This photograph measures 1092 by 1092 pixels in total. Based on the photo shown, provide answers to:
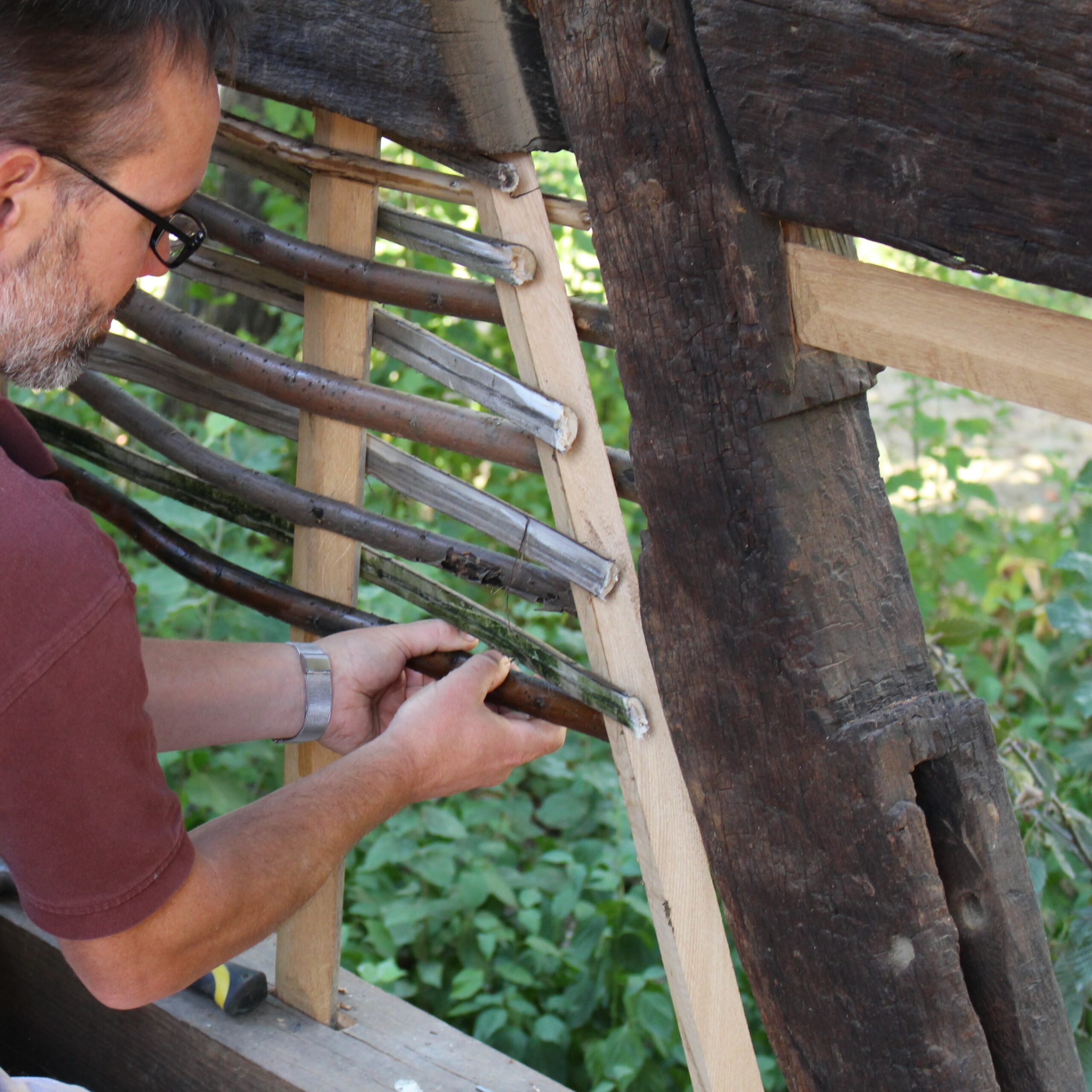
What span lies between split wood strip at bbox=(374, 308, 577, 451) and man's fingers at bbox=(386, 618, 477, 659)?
0.33m

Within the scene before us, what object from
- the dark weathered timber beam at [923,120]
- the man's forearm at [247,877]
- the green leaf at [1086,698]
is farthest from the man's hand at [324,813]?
the green leaf at [1086,698]

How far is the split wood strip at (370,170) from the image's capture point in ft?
4.63

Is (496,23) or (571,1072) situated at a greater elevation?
(496,23)

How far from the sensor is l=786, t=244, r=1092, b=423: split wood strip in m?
1.00

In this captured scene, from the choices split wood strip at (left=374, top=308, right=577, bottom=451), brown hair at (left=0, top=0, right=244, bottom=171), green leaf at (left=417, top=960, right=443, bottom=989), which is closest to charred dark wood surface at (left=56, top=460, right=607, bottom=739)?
split wood strip at (left=374, top=308, right=577, bottom=451)

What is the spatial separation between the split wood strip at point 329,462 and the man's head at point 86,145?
10.0 inches

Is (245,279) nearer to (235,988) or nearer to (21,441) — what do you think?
(21,441)

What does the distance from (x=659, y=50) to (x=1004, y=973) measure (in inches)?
40.7

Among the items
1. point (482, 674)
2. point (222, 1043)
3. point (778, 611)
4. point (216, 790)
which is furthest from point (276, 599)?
point (216, 790)

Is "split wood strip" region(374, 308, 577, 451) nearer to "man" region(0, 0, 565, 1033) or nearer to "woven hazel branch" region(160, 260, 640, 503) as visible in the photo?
"woven hazel branch" region(160, 260, 640, 503)

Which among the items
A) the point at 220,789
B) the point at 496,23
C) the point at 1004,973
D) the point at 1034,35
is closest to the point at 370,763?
the point at 1004,973

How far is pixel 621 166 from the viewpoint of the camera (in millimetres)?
1188

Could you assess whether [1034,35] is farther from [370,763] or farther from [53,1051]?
[53,1051]

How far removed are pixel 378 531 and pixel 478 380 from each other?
0.29 m
